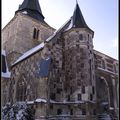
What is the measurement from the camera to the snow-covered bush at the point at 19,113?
1841cm

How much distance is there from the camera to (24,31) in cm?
3412

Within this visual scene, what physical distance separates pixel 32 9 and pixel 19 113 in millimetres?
23828

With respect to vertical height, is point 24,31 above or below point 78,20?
above

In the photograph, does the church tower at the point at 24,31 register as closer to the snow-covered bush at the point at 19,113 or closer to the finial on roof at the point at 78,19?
the finial on roof at the point at 78,19

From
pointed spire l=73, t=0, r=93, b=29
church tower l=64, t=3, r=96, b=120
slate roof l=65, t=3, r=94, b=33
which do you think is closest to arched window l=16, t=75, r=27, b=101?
church tower l=64, t=3, r=96, b=120

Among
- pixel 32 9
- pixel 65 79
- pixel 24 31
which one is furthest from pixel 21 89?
pixel 32 9

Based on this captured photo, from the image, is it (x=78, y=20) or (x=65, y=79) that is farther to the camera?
(x=78, y=20)

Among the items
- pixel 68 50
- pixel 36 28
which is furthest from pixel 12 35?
pixel 68 50

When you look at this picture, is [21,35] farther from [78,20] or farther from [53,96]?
[53,96]

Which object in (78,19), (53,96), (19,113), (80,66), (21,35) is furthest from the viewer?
(21,35)

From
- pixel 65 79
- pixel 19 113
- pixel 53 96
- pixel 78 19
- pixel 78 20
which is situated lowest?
pixel 19 113

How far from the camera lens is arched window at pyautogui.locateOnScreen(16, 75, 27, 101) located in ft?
76.2

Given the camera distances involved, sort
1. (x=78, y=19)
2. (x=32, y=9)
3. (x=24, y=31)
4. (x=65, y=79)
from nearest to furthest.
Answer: (x=65, y=79) → (x=78, y=19) → (x=24, y=31) → (x=32, y=9)

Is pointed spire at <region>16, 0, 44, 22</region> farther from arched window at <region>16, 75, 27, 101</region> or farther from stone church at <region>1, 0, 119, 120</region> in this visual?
arched window at <region>16, 75, 27, 101</region>
